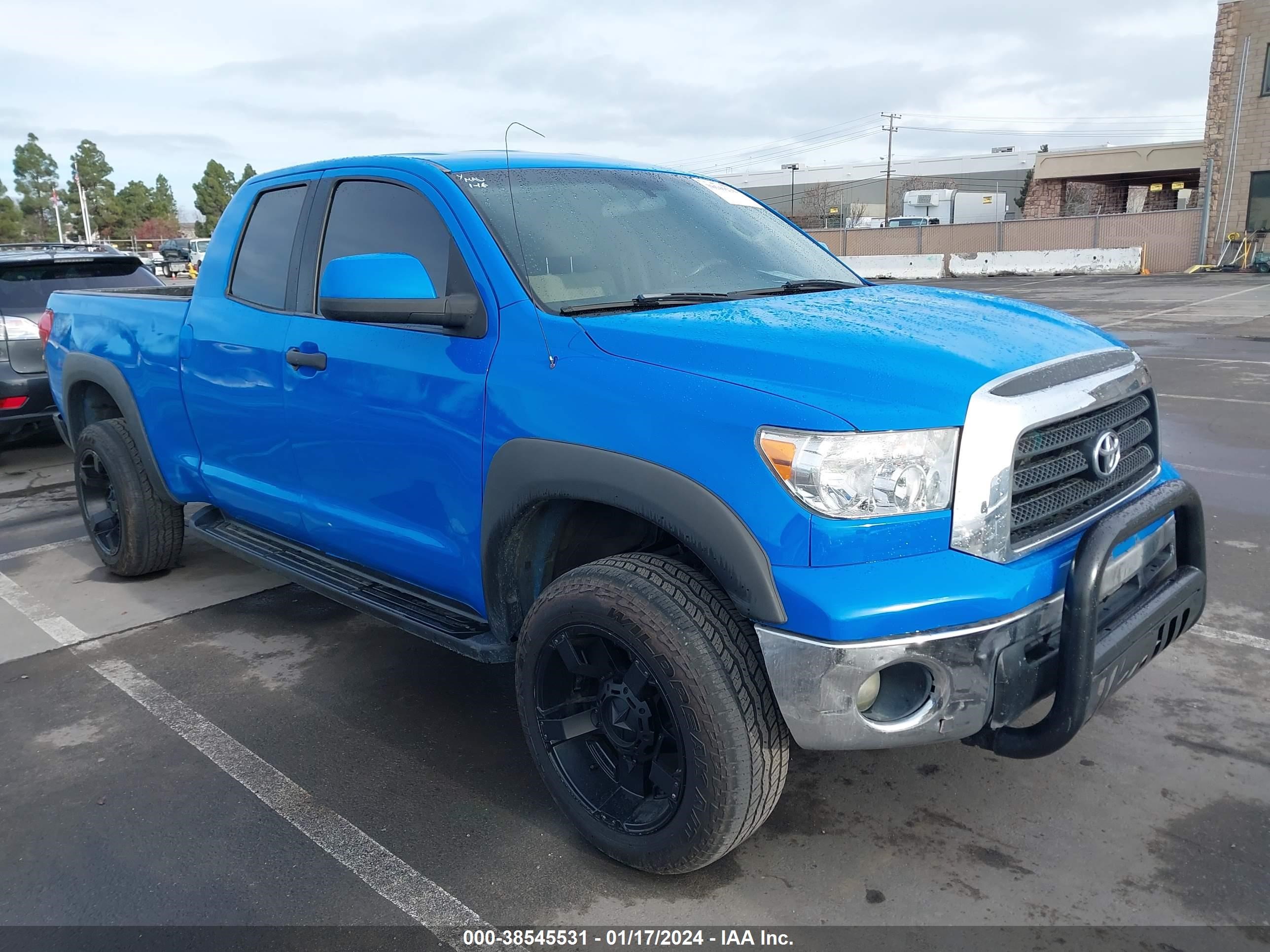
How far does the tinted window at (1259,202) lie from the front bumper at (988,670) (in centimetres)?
3482

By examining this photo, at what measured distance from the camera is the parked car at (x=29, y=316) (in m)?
7.28

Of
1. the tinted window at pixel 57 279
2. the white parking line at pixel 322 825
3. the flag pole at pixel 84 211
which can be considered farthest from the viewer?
the flag pole at pixel 84 211

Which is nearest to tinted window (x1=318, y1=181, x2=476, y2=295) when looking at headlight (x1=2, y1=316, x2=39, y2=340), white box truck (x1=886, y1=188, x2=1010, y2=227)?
headlight (x1=2, y1=316, x2=39, y2=340)

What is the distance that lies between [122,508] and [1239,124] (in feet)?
118

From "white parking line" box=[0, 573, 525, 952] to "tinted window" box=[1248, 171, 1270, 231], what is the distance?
35.7m

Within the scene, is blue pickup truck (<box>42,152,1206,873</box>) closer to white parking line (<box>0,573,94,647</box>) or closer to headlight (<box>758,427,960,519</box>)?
headlight (<box>758,427,960,519</box>)

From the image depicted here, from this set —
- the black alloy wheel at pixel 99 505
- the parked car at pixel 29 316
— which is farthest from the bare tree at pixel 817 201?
the black alloy wheel at pixel 99 505

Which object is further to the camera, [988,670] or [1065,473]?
[1065,473]

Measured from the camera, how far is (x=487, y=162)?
335 centimetres

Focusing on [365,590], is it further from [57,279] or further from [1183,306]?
[1183,306]

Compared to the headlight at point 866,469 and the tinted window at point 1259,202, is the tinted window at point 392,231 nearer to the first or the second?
the headlight at point 866,469

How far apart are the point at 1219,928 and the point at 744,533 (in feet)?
4.97

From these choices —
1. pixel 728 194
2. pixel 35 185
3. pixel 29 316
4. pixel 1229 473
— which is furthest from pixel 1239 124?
pixel 35 185

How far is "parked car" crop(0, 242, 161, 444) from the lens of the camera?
728 centimetres
